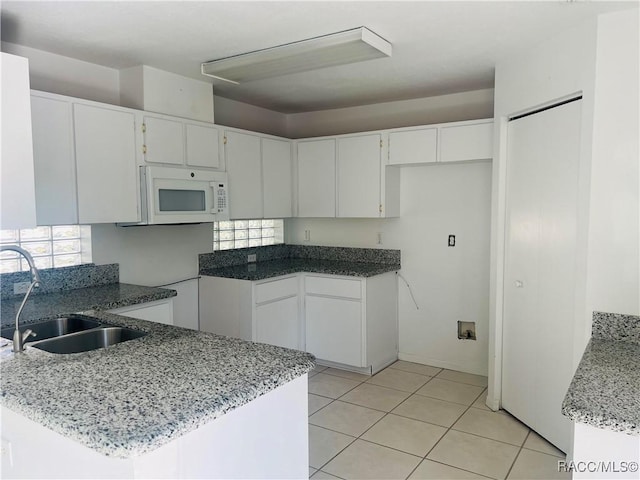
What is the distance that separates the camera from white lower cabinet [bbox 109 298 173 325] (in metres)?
2.84

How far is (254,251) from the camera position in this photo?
4.64m

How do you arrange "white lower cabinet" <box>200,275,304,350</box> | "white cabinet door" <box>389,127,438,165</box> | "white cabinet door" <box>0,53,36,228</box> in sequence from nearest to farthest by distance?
"white cabinet door" <box>0,53,36,228</box> < "white lower cabinet" <box>200,275,304,350</box> < "white cabinet door" <box>389,127,438,165</box>

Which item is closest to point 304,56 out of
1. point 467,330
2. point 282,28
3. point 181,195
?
point 282,28

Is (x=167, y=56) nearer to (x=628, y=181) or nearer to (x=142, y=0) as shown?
(x=142, y=0)

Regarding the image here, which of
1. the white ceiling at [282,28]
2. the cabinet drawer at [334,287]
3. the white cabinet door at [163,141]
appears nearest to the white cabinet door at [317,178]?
→ the cabinet drawer at [334,287]

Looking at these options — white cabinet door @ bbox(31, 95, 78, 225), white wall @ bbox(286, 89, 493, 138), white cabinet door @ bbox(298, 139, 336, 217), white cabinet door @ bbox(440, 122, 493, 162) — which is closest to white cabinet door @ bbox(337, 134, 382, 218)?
white cabinet door @ bbox(298, 139, 336, 217)

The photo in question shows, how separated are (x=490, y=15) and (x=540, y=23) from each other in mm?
314

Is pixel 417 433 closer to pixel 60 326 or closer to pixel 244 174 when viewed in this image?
pixel 60 326

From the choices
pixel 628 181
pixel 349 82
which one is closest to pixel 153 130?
pixel 349 82

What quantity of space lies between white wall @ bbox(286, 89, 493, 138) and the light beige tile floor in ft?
7.41

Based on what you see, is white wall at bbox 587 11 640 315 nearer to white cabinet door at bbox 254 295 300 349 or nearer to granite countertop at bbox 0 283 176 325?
white cabinet door at bbox 254 295 300 349

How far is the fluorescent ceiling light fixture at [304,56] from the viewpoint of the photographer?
2.59 metres

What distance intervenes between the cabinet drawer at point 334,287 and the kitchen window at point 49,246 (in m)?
1.83

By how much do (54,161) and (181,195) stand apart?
2.79 feet
